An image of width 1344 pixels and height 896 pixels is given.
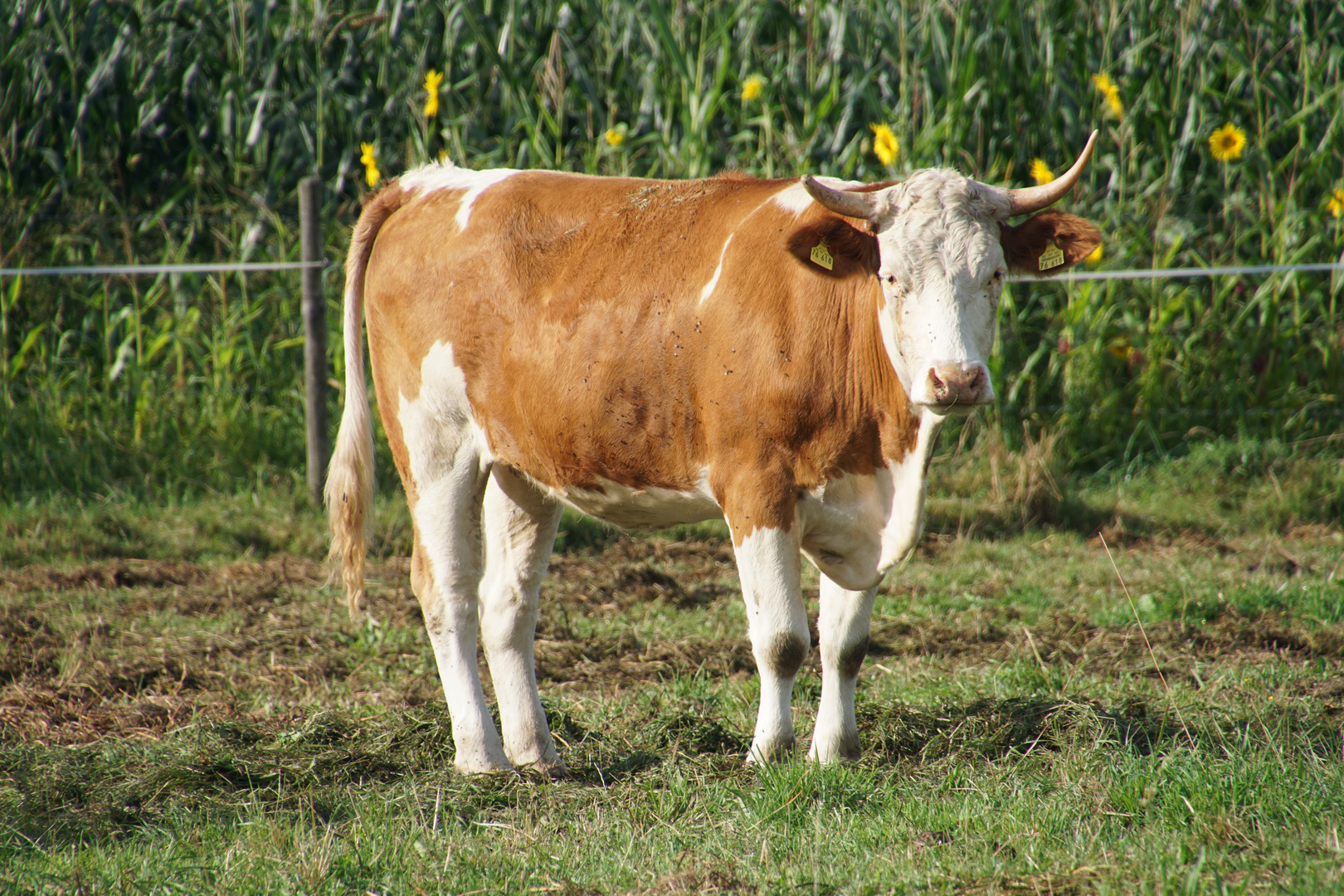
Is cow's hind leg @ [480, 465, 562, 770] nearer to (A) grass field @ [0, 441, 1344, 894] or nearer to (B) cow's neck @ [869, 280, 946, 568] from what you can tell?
(A) grass field @ [0, 441, 1344, 894]

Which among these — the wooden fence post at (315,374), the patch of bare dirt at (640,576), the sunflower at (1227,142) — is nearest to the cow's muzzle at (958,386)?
the patch of bare dirt at (640,576)

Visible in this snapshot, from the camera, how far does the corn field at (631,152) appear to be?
761 centimetres

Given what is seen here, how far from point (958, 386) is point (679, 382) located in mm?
868

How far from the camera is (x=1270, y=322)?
766 centimetres

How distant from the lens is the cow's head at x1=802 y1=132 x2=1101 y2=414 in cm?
319

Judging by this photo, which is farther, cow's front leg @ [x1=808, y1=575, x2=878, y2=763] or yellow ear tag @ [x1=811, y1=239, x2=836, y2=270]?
cow's front leg @ [x1=808, y1=575, x2=878, y2=763]

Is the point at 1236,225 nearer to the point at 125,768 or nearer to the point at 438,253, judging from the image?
the point at 438,253

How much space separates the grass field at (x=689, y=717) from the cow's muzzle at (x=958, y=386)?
1.04m

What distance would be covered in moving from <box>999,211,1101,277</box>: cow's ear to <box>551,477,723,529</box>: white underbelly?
1.15 m

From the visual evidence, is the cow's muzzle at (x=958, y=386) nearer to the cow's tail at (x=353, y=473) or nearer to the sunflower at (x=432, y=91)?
the cow's tail at (x=353, y=473)

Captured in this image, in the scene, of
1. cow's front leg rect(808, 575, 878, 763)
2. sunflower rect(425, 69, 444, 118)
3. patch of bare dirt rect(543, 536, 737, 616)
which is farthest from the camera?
sunflower rect(425, 69, 444, 118)

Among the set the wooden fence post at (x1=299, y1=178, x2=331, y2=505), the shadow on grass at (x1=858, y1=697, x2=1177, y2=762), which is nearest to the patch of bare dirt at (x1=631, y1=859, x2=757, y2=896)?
the shadow on grass at (x1=858, y1=697, x2=1177, y2=762)

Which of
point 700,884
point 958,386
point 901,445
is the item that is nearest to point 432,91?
point 901,445

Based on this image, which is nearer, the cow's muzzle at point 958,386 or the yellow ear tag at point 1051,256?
the cow's muzzle at point 958,386
